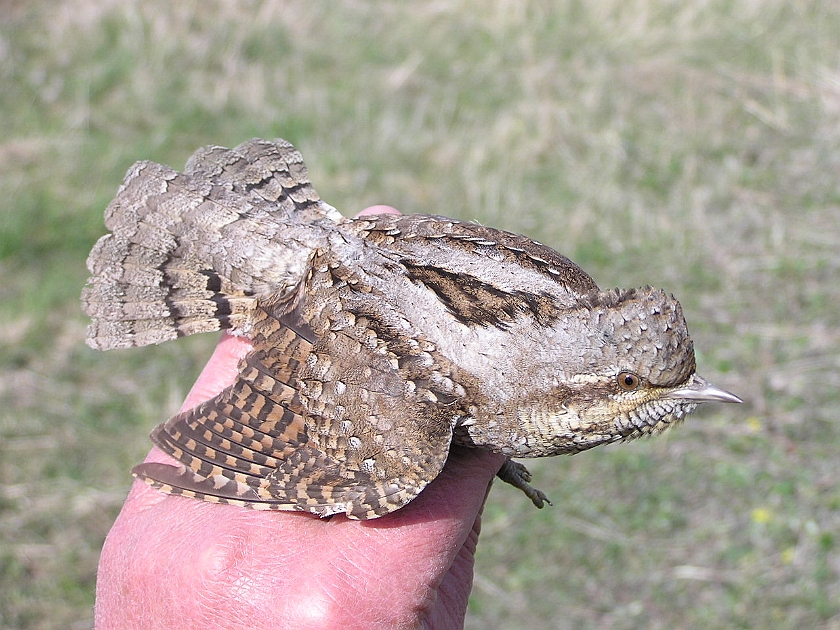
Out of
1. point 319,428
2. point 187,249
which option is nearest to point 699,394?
point 319,428

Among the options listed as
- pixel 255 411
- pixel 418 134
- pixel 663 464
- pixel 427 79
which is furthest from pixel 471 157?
pixel 255 411

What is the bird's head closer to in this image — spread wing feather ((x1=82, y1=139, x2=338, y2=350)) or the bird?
the bird

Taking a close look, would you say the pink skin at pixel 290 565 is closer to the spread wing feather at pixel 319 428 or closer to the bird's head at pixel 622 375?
the spread wing feather at pixel 319 428

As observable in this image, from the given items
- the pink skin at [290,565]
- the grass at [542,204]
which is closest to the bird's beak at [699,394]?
the pink skin at [290,565]

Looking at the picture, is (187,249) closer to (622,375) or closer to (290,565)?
(290,565)

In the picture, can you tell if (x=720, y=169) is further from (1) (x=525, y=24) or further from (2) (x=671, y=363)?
(2) (x=671, y=363)

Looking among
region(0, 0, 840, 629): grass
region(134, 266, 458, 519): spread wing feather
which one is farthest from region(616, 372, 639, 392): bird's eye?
region(0, 0, 840, 629): grass
